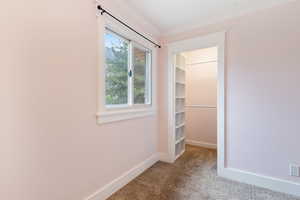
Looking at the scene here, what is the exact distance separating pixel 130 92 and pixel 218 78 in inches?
53.6

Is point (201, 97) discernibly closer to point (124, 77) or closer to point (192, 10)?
point (192, 10)

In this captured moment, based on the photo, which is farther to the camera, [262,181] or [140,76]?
[140,76]

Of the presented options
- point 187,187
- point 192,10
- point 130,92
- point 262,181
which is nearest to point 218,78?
point 192,10

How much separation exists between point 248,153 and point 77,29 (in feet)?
8.43

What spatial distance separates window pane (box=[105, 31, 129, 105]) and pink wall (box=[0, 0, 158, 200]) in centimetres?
26

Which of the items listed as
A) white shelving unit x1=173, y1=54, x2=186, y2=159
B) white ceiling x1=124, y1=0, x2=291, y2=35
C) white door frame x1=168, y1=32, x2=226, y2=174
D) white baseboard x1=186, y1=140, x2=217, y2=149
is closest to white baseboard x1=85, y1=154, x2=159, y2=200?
white door frame x1=168, y1=32, x2=226, y2=174

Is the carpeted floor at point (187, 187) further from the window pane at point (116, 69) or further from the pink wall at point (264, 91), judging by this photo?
the window pane at point (116, 69)

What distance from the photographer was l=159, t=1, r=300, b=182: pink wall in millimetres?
1747

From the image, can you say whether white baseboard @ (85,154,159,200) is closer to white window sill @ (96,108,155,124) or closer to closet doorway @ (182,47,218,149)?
white window sill @ (96,108,155,124)

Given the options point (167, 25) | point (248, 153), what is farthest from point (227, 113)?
point (167, 25)

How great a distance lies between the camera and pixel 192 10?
6.67 feet

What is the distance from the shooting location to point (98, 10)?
5.16ft

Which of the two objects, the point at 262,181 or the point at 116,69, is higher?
the point at 116,69

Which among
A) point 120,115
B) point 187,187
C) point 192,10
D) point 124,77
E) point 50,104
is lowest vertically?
point 187,187
